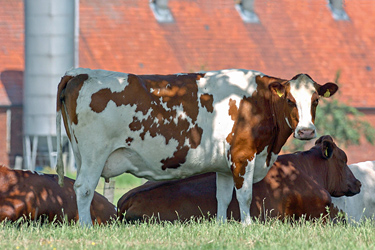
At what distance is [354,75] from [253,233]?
30980mm

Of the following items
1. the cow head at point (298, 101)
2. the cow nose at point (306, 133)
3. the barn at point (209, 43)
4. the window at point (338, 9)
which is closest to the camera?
the cow nose at point (306, 133)

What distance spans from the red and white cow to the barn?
2578 cm

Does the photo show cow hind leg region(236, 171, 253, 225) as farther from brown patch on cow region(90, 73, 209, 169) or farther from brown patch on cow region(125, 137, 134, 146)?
brown patch on cow region(125, 137, 134, 146)

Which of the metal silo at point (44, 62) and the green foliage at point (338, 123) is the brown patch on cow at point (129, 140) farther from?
the green foliage at point (338, 123)

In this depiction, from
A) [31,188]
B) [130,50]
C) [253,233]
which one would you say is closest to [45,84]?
[130,50]

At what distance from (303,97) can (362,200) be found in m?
2.65

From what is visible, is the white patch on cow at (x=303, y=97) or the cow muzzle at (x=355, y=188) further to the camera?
the cow muzzle at (x=355, y=188)

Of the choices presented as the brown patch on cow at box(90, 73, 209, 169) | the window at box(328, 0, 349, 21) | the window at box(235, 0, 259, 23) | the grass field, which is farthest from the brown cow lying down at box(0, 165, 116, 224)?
the window at box(328, 0, 349, 21)

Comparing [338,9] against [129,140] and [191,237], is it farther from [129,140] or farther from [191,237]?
[191,237]

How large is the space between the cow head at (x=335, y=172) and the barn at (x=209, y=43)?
24518 millimetres

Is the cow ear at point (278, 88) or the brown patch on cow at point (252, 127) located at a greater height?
the cow ear at point (278, 88)

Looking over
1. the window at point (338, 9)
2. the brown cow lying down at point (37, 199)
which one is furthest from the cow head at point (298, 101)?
the window at point (338, 9)

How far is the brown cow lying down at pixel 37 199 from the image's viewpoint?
26.1ft

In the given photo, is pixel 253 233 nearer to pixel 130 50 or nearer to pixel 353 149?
pixel 130 50
